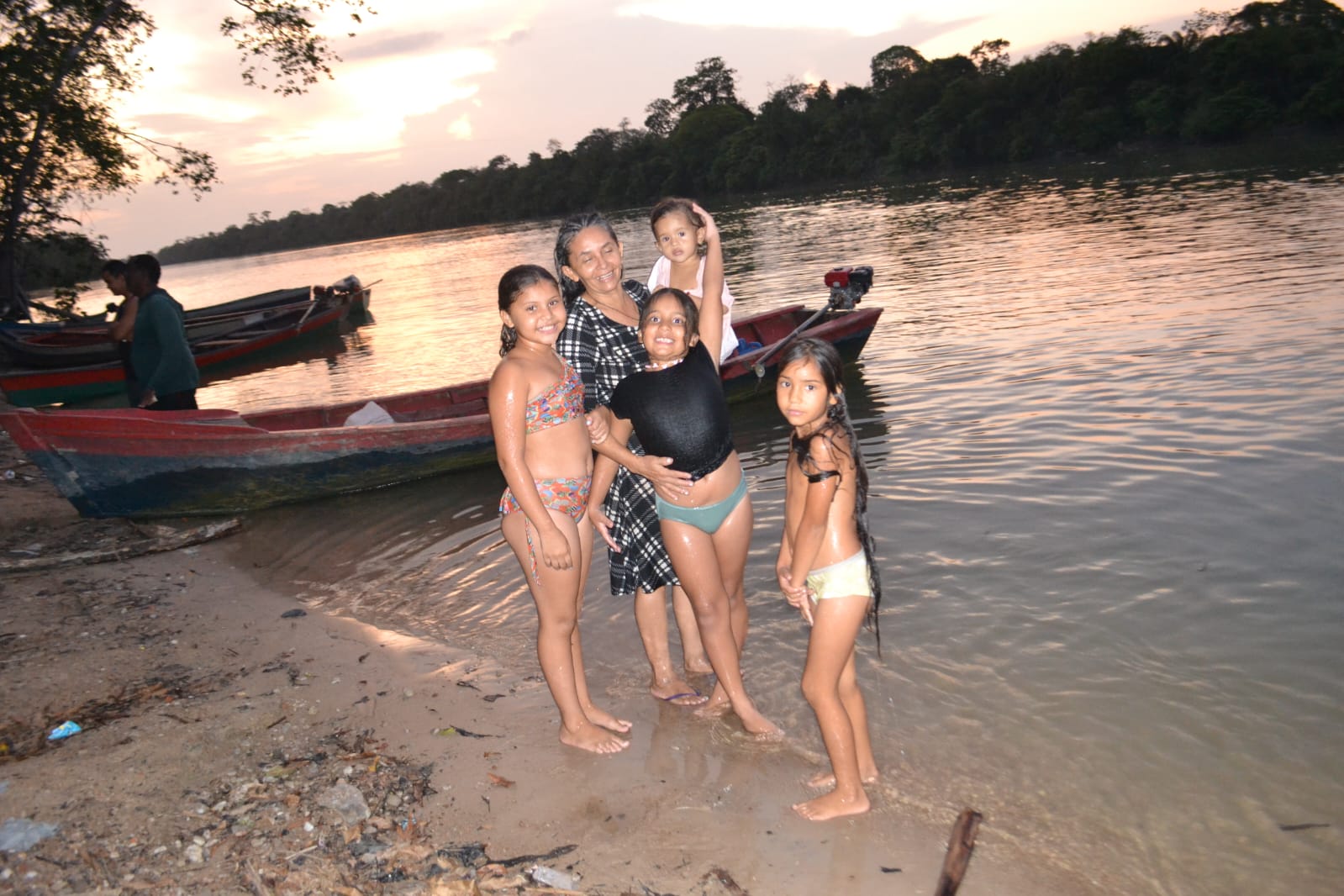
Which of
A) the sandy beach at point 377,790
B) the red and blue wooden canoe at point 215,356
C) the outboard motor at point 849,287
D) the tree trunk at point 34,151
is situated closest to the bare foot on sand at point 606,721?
the sandy beach at point 377,790

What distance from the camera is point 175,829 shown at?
10.8 ft

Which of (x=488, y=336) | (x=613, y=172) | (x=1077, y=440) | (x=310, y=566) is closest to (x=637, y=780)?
(x=310, y=566)

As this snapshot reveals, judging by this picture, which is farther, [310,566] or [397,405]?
[397,405]

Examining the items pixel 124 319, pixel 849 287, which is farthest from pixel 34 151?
pixel 849 287

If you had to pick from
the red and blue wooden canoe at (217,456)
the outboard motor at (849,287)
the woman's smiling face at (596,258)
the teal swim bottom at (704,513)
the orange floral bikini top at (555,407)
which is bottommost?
the red and blue wooden canoe at (217,456)

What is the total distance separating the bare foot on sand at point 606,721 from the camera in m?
4.09

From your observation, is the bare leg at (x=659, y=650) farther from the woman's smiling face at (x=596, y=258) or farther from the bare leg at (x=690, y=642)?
the woman's smiling face at (x=596, y=258)

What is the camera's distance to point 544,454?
3.65 metres

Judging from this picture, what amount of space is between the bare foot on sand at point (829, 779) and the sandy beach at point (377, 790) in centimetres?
10

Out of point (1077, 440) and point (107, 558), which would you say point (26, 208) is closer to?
point (107, 558)

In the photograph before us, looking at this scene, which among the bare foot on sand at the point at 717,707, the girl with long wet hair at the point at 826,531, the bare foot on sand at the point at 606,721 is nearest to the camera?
the girl with long wet hair at the point at 826,531

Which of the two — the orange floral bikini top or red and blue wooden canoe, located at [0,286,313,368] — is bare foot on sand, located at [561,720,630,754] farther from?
red and blue wooden canoe, located at [0,286,313,368]

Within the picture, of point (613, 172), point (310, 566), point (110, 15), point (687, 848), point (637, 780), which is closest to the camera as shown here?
point (687, 848)

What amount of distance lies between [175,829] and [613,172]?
9364 centimetres
